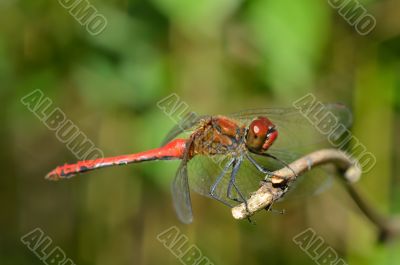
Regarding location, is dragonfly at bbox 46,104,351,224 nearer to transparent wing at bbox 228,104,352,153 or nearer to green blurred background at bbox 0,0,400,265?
transparent wing at bbox 228,104,352,153

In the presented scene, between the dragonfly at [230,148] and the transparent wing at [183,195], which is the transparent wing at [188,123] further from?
the transparent wing at [183,195]

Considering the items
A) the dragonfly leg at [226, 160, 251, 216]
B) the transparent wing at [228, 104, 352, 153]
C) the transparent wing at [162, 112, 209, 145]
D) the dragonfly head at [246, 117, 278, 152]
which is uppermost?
the transparent wing at [228, 104, 352, 153]

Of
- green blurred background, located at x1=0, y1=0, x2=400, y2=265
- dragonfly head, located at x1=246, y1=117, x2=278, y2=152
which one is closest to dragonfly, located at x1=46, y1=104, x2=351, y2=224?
dragonfly head, located at x1=246, y1=117, x2=278, y2=152

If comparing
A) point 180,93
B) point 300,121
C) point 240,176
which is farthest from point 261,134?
point 180,93

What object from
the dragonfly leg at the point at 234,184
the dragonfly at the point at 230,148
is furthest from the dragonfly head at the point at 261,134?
the dragonfly leg at the point at 234,184

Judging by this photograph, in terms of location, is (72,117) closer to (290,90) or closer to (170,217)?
(170,217)

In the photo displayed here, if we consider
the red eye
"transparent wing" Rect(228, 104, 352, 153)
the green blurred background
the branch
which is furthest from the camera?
the green blurred background

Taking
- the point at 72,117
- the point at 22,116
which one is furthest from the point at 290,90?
the point at 22,116
